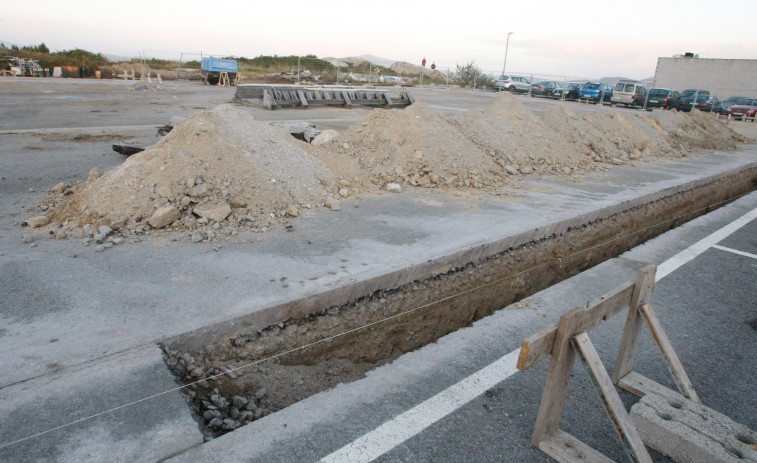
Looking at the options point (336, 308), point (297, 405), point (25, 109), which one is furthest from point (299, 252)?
point (25, 109)

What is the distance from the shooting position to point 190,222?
5723 mm

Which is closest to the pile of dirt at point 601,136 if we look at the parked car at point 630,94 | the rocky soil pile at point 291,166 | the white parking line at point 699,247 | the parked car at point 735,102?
the rocky soil pile at point 291,166

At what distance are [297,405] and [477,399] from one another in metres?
1.17

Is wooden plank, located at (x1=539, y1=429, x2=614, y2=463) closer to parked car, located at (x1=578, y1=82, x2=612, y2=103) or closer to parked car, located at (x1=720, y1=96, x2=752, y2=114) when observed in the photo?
parked car, located at (x1=720, y1=96, x2=752, y2=114)

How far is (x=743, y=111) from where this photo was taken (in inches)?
1232

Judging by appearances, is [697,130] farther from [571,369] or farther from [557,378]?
[557,378]

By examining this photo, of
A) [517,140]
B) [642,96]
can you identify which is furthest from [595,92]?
[517,140]

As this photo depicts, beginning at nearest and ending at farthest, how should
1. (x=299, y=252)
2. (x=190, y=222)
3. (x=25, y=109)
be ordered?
1. (x=299, y=252)
2. (x=190, y=222)
3. (x=25, y=109)

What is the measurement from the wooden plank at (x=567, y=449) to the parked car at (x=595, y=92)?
38622 mm

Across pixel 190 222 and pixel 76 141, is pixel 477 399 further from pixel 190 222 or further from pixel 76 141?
pixel 76 141

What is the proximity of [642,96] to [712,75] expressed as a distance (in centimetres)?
1695

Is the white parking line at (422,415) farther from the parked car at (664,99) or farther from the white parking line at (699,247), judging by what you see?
the parked car at (664,99)

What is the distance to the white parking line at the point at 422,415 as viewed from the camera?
→ 8.70 ft

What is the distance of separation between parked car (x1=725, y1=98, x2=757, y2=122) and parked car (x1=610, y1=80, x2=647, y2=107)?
5.26m
